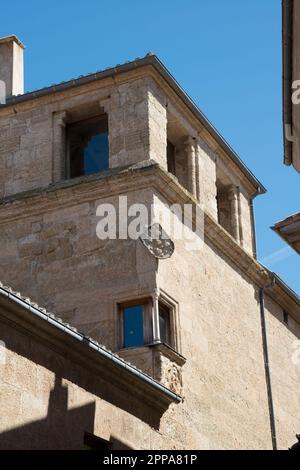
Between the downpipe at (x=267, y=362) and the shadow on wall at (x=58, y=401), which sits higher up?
the downpipe at (x=267, y=362)

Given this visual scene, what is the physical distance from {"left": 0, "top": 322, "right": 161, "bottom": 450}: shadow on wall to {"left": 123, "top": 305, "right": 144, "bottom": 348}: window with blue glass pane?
6.60ft

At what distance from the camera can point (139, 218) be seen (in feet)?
55.0

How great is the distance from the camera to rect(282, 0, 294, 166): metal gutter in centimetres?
1285

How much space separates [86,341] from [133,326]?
10.2 ft

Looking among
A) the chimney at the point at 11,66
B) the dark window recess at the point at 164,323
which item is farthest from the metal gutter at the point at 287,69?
the chimney at the point at 11,66

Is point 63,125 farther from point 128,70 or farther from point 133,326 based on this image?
point 133,326

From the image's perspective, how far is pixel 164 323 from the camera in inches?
646

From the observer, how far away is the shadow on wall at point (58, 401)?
1177 cm

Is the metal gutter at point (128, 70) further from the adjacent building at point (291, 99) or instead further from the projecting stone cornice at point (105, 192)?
the adjacent building at point (291, 99)

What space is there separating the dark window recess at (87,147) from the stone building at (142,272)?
24 mm

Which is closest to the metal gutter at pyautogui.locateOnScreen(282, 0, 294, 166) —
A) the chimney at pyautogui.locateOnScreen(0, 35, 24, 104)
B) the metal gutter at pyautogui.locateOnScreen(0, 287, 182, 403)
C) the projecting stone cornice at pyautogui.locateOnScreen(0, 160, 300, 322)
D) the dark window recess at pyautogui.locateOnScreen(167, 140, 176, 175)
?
the projecting stone cornice at pyautogui.locateOnScreen(0, 160, 300, 322)

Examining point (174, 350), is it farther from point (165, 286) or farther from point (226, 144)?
point (226, 144)

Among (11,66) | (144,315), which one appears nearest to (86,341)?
(144,315)
